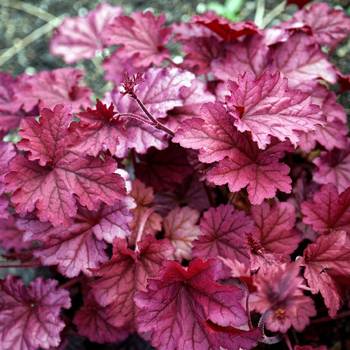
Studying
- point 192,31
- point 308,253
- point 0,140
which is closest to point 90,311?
point 0,140

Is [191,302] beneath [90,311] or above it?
above

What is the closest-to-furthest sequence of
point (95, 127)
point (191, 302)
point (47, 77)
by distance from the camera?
point (191, 302)
point (95, 127)
point (47, 77)

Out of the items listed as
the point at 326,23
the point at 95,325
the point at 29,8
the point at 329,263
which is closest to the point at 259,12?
the point at 326,23

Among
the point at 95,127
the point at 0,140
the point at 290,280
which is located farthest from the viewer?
the point at 0,140

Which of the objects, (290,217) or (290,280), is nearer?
(290,280)

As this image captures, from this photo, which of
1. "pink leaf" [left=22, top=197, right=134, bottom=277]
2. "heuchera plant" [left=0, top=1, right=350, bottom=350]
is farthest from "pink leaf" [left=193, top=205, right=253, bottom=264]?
"pink leaf" [left=22, top=197, right=134, bottom=277]

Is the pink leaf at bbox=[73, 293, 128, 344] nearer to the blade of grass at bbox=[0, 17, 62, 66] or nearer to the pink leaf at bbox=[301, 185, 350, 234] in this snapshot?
the pink leaf at bbox=[301, 185, 350, 234]

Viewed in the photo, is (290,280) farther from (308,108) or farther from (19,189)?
(19,189)
